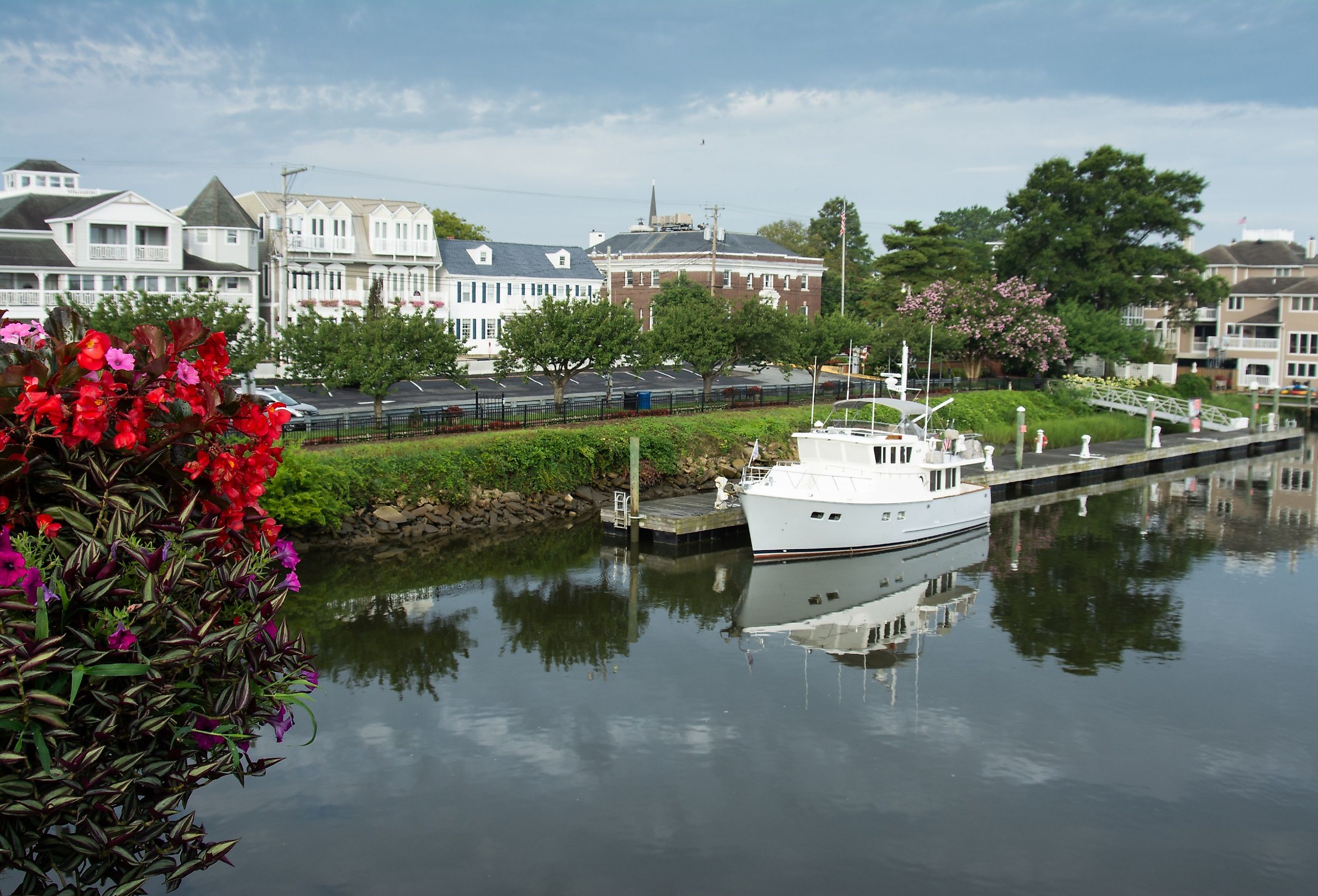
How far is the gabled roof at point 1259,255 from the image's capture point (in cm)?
8444

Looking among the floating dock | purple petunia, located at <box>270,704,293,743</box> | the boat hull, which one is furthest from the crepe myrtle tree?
purple petunia, located at <box>270,704,293,743</box>

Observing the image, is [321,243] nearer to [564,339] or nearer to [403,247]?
[403,247]

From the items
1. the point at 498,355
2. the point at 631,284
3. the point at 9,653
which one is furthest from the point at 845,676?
the point at 631,284

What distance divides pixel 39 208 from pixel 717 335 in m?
33.8

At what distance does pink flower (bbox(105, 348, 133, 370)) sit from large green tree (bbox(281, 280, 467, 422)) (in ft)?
94.2

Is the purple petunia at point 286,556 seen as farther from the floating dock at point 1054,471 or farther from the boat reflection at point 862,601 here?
the floating dock at point 1054,471

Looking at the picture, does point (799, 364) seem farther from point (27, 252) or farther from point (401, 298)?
point (27, 252)

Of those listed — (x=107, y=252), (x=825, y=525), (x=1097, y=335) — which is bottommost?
(x=825, y=525)

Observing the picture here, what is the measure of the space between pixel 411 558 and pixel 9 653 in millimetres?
23533

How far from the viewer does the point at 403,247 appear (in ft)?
199

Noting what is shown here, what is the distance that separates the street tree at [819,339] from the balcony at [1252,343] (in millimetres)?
38547

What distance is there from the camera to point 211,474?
7703 mm

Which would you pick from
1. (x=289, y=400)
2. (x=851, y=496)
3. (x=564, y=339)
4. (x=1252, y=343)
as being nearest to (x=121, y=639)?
(x=851, y=496)

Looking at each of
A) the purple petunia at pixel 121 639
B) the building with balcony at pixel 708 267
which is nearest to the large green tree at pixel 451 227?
the building with balcony at pixel 708 267
